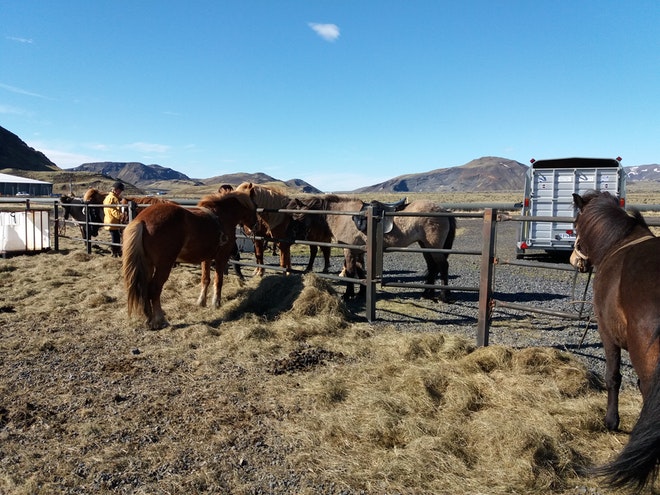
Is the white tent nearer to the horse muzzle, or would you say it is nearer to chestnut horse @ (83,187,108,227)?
chestnut horse @ (83,187,108,227)

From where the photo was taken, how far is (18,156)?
327 ft

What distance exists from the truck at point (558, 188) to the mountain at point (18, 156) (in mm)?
106012

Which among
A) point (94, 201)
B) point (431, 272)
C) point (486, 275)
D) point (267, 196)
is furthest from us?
point (94, 201)

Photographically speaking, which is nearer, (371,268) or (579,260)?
(579,260)

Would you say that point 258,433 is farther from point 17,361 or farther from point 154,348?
point 17,361

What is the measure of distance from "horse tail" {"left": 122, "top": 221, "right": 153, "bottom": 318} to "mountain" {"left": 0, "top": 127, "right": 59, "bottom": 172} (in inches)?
4194

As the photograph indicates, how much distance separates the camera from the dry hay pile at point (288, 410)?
104 inches

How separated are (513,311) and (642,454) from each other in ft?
15.5

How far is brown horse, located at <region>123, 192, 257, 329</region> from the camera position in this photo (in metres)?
5.39

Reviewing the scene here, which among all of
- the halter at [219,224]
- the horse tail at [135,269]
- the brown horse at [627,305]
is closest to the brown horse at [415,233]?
the halter at [219,224]

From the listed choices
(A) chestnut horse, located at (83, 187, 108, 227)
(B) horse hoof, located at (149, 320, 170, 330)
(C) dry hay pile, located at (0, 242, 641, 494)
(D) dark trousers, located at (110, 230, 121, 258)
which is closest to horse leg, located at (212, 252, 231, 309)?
(C) dry hay pile, located at (0, 242, 641, 494)

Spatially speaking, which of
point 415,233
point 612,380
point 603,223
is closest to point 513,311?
point 415,233

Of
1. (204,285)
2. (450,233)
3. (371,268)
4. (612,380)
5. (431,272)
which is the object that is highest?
Result: (450,233)

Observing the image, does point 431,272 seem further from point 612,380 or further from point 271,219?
point 612,380
